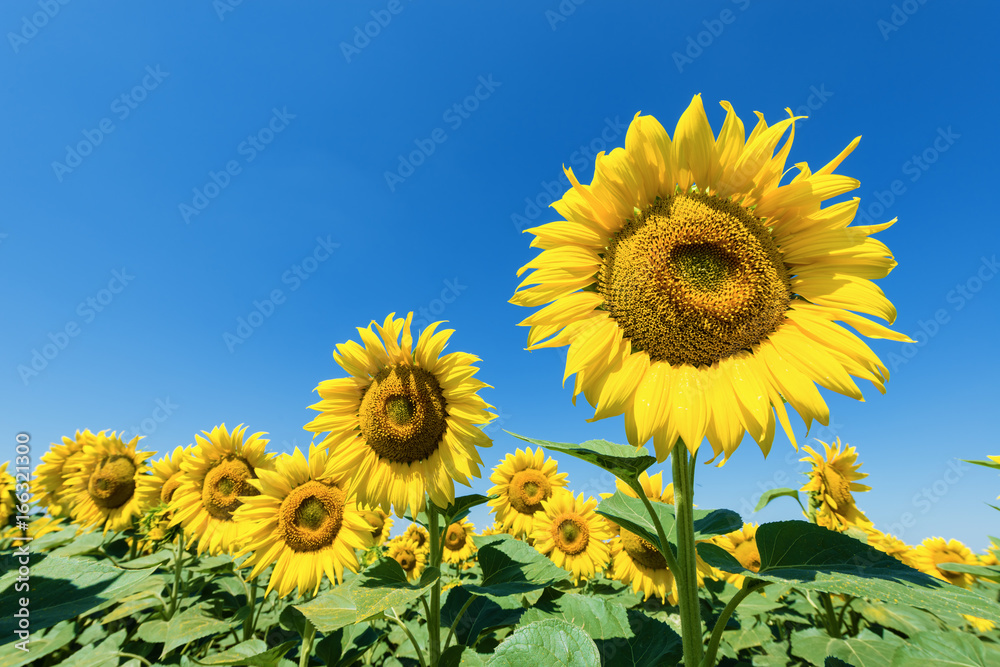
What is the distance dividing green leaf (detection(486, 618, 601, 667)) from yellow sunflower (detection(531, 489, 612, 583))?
4.69 meters

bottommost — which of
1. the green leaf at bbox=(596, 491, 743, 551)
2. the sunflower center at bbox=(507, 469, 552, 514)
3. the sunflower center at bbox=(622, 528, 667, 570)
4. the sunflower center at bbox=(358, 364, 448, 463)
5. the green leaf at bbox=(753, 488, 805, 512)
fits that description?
the green leaf at bbox=(596, 491, 743, 551)

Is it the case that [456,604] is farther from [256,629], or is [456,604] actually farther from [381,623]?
[256,629]

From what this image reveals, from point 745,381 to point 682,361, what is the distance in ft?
0.82

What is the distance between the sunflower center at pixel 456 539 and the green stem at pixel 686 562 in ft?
21.0

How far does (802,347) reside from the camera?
1885 mm

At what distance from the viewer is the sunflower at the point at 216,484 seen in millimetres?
5270

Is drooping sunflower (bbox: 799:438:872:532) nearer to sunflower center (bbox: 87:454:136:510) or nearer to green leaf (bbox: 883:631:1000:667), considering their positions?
green leaf (bbox: 883:631:1000:667)

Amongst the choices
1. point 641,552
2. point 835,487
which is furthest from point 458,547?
point 835,487

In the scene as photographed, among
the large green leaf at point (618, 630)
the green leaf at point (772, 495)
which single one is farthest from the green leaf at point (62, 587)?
the green leaf at point (772, 495)

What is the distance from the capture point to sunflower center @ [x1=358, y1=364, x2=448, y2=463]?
11.5 ft

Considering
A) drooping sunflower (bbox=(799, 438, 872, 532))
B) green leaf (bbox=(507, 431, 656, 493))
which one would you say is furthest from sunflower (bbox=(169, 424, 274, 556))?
drooping sunflower (bbox=(799, 438, 872, 532))

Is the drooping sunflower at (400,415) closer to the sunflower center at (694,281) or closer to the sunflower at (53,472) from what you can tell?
the sunflower center at (694,281)

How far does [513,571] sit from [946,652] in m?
2.35

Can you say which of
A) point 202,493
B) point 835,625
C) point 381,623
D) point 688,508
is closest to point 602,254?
point 688,508
